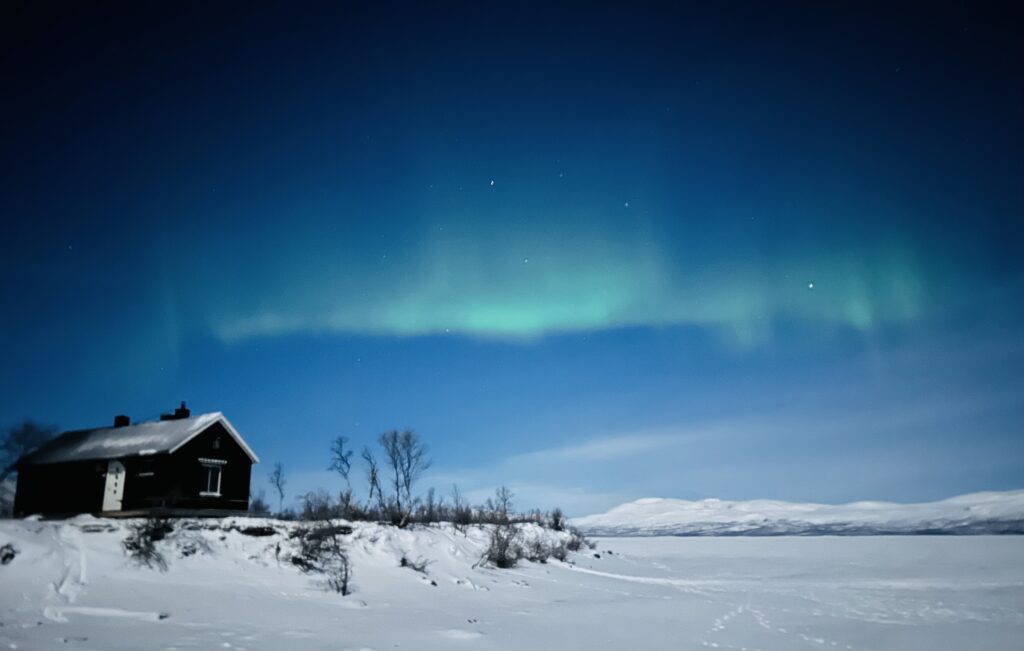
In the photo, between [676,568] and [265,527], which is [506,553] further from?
[676,568]

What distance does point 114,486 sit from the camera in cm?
2869

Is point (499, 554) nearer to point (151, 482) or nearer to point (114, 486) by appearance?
point (151, 482)

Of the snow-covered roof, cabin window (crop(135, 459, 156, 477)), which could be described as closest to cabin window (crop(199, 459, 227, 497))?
A: the snow-covered roof

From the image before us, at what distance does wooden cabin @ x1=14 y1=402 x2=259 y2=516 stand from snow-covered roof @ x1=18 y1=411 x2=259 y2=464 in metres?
0.04

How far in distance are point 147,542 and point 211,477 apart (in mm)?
13813

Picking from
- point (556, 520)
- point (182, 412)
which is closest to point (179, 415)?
point (182, 412)

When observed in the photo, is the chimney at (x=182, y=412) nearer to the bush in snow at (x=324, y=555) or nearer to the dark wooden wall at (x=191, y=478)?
the dark wooden wall at (x=191, y=478)

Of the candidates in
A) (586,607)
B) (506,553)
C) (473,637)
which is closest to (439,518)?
(506,553)

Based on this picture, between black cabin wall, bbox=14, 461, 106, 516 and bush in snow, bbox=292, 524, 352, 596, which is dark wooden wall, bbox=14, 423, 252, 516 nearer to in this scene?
black cabin wall, bbox=14, 461, 106, 516

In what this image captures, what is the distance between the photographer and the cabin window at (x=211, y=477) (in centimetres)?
2958

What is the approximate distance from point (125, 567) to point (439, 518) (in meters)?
18.9

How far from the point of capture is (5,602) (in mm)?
12781

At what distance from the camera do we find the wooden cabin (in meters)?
28.0

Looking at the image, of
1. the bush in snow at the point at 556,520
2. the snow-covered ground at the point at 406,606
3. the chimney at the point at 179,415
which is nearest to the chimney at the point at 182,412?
the chimney at the point at 179,415
